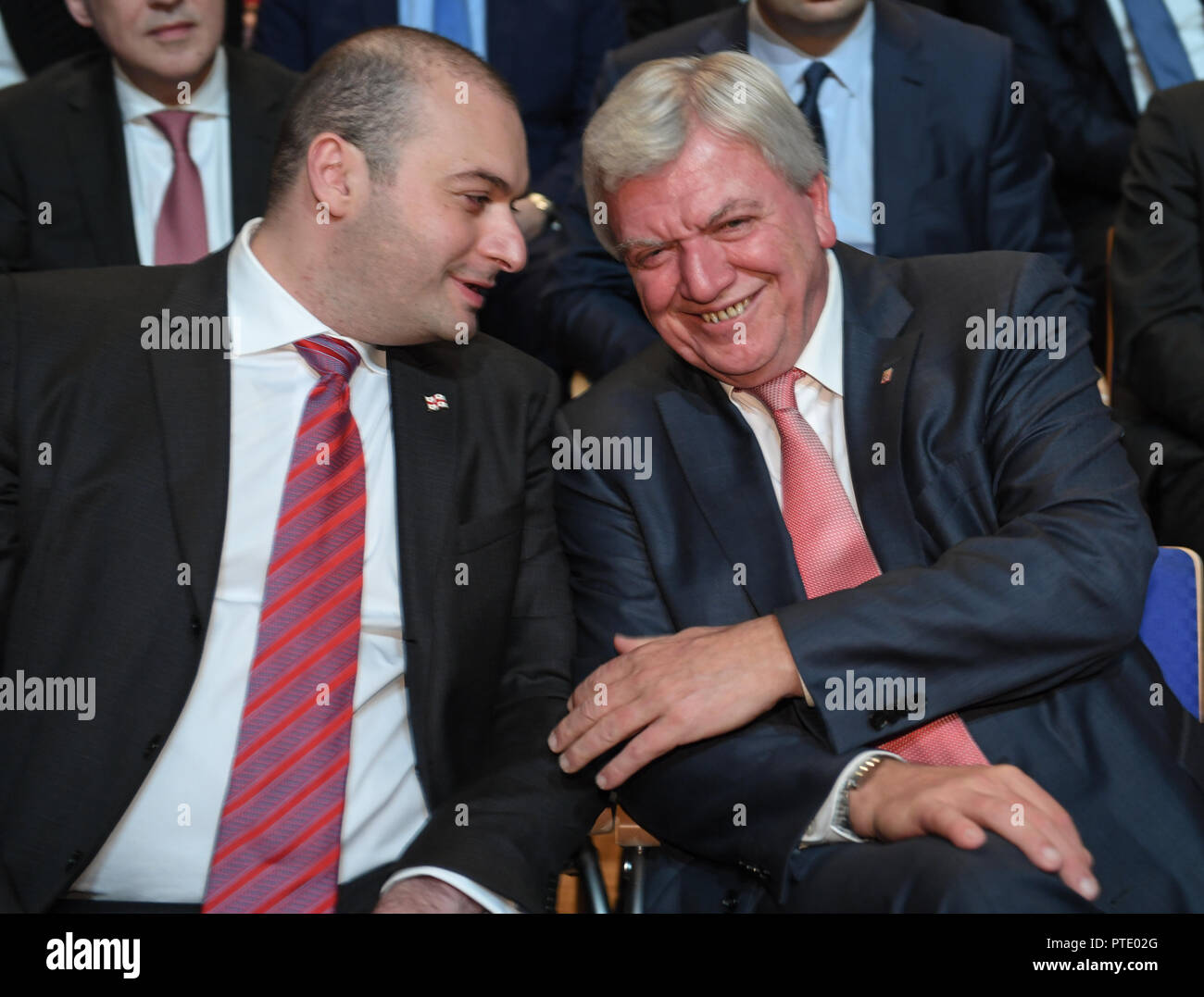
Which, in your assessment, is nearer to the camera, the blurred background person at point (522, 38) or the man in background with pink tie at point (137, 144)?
the man in background with pink tie at point (137, 144)

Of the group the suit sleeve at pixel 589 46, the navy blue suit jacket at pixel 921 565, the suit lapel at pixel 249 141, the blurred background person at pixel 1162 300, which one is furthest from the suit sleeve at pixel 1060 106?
the suit lapel at pixel 249 141

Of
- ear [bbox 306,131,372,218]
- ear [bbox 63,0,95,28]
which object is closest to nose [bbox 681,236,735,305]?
ear [bbox 306,131,372,218]

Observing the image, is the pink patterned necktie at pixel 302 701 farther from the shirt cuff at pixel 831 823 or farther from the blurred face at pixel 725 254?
the shirt cuff at pixel 831 823

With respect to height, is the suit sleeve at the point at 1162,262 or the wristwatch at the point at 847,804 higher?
the suit sleeve at the point at 1162,262

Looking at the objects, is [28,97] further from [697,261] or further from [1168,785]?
[1168,785]

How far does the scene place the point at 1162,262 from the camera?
3385 millimetres

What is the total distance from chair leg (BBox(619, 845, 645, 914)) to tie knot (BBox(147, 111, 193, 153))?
2.12 meters

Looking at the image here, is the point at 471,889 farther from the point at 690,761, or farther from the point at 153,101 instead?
the point at 153,101

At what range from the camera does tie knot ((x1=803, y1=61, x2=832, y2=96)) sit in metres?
3.46

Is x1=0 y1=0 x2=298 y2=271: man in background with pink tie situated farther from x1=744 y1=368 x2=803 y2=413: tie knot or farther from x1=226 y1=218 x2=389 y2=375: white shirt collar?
x1=744 y1=368 x2=803 y2=413: tie knot

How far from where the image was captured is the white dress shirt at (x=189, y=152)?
3496 millimetres

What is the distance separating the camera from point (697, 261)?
2.35m

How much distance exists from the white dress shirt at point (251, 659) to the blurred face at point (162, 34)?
1.17 meters
